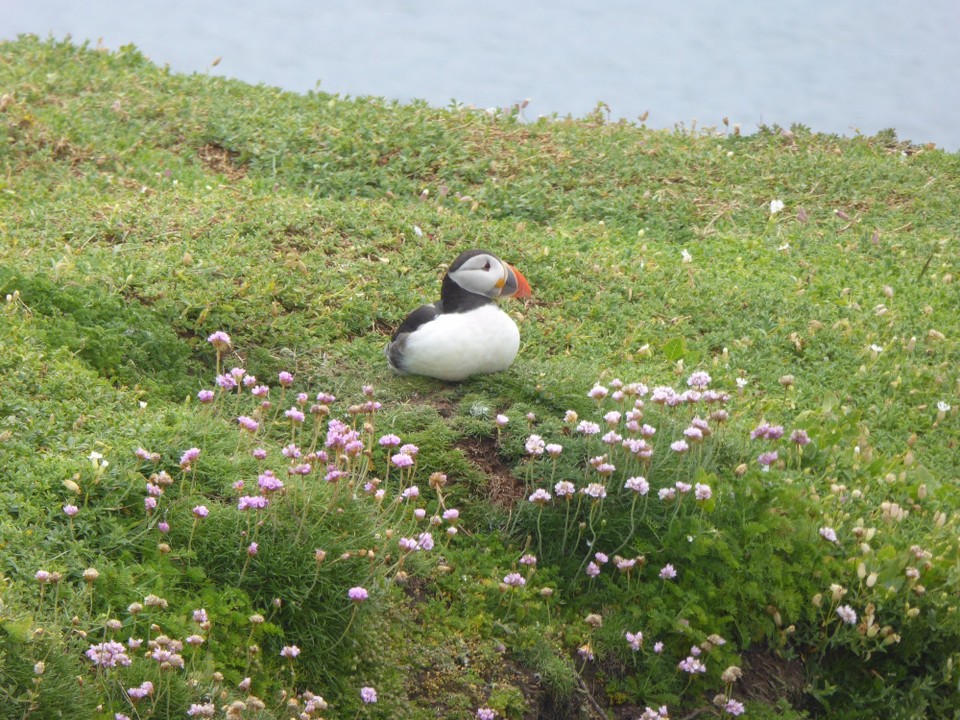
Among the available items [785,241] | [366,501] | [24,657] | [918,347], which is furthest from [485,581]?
[785,241]

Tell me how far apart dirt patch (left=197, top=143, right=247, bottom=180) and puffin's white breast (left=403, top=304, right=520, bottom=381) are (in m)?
4.70

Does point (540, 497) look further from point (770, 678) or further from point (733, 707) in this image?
point (770, 678)

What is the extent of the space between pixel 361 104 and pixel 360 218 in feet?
12.1

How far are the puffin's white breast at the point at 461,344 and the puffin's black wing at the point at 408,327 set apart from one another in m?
0.04

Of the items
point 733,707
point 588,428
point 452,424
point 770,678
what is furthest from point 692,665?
point 452,424

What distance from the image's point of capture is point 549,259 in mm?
9391

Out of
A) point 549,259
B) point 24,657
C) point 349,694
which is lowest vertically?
point 349,694

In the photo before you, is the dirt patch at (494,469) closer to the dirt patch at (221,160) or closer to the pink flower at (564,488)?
the pink flower at (564,488)

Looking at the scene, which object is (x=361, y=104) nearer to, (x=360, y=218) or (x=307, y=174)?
(x=307, y=174)

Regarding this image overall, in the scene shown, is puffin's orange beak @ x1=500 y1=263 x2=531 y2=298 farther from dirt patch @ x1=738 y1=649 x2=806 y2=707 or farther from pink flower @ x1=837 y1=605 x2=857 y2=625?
pink flower @ x1=837 y1=605 x2=857 y2=625

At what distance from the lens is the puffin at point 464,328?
6.57 m

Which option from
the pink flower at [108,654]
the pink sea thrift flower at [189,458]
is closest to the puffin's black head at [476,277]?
the pink sea thrift flower at [189,458]

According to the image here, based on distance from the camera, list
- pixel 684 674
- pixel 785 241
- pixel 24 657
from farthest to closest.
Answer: pixel 785 241 < pixel 684 674 < pixel 24 657

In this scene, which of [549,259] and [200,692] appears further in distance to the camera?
[549,259]
